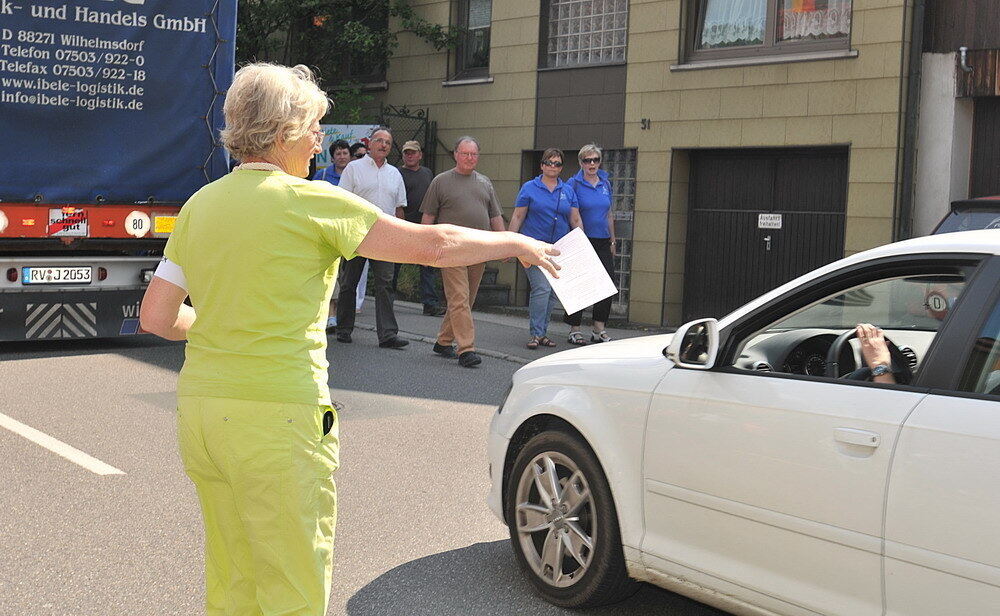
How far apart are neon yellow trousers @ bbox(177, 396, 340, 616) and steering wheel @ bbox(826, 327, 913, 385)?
1.76m

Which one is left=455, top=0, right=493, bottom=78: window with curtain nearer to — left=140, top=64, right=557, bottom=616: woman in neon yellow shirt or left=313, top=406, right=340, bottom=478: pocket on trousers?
left=140, top=64, right=557, bottom=616: woman in neon yellow shirt

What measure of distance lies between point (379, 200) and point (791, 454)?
29.6 ft

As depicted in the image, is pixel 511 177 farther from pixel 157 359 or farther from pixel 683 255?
pixel 157 359

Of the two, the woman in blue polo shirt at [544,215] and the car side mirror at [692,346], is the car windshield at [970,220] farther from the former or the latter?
the car side mirror at [692,346]

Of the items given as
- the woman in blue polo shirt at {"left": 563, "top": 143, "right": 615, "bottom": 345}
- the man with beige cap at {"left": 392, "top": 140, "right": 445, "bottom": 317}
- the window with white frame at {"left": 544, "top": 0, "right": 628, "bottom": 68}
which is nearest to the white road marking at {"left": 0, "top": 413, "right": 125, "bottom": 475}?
the woman in blue polo shirt at {"left": 563, "top": 143, "right": 615, "bottom": 345}

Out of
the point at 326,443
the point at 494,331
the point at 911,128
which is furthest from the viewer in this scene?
the point at 494,331

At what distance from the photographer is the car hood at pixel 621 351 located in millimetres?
4793

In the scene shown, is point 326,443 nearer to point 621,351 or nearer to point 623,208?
point 621,351

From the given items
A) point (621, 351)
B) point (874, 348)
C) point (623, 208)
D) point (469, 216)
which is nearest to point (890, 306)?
point (874, 348)

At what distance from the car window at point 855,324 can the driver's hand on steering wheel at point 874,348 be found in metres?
→ 0.04

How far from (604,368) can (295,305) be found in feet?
5.97

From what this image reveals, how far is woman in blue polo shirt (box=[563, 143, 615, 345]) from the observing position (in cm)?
1325

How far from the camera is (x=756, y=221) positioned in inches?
605

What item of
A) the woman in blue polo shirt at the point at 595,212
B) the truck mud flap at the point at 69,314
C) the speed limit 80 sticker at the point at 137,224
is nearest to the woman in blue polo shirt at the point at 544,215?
the woman in blue polo shirt at the point at 595,212
